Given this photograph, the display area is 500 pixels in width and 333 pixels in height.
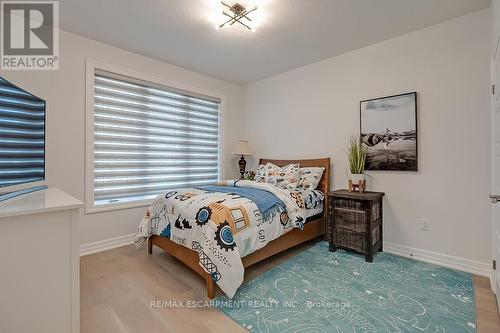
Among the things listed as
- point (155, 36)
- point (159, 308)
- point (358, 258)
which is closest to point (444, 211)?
point (358, 258)

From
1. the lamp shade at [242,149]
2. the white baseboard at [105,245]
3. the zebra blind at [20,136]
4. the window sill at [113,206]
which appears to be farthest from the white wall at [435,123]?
the zebra blind at [20,136]

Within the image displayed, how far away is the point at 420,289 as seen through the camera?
200 cm

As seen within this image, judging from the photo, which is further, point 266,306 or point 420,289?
point 420,289

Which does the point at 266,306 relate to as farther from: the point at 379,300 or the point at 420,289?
the point at 420,289

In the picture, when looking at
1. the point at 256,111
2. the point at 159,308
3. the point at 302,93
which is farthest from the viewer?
the point at 256,111

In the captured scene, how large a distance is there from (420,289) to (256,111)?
3398 millimetres

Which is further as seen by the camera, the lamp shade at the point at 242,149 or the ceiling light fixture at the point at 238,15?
the lamp shade at the point at 242,149

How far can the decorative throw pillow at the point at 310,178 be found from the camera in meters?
3.21

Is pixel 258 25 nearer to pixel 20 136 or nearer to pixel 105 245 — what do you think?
pixel 20 136

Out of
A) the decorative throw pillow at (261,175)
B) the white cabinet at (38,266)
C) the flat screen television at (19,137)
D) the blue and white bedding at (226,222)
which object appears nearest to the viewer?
the white cabinet at (38,266)

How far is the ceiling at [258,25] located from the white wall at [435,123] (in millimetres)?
195

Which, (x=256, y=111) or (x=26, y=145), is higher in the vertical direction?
(x=256, y=111)

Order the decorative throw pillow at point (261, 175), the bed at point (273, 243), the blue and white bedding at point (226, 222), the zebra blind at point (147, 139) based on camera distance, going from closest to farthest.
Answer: the blue and white bedding at point (226, 222) < the bed at point (273, 243) < the zebra blind at point (147, 139) < the decorative throw pillow at point (261, 175)

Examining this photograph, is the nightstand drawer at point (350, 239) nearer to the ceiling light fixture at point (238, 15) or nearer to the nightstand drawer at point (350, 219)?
the nightstand drawer at point (350, 219)
